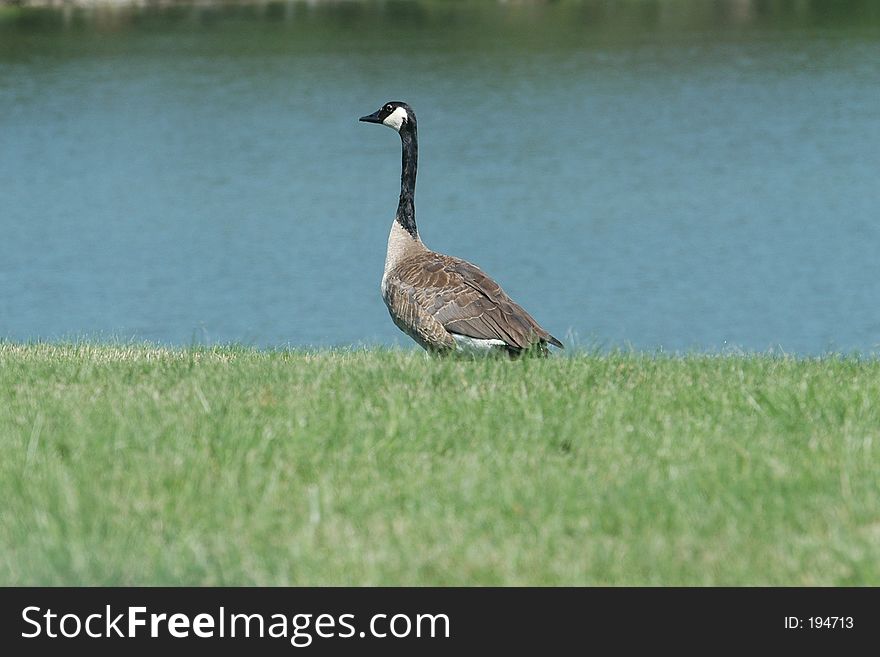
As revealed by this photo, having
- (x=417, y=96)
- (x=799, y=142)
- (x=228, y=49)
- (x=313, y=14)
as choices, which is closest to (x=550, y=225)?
(x=799, y=142)

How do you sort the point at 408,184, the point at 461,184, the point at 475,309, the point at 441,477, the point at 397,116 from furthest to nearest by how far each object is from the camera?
the point at 461,184, the point at 397,116, the point at 408,184, the point at 475,309, the point at 441,477

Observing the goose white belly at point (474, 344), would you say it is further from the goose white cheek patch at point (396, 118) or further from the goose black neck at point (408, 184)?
the goose white cheek patch at point (396, 118)

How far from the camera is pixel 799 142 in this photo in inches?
1743

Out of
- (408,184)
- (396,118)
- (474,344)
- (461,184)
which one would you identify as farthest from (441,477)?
(461,184)

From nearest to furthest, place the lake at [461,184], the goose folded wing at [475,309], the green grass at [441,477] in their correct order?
Result: 1. the green grass at [441,477]
2. the goose folded wing at [475,309]
3. the lake at [461,184]

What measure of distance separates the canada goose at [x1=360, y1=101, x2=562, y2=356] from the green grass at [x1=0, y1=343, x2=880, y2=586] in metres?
1.15

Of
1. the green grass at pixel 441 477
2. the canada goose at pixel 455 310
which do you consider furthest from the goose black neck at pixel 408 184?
the green grass at pixel 441 477

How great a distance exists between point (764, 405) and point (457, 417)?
188 cm

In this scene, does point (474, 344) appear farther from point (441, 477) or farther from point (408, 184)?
point (441, 477)

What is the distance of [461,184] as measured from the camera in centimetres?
3931

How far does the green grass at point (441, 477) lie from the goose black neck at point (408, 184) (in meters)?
Result: 3.54

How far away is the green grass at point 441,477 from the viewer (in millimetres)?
5406

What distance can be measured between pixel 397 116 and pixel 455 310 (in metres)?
3.63
